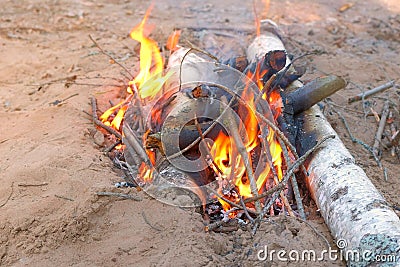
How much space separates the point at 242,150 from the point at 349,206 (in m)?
0.83

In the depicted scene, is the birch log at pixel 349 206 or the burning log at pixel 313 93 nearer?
the birch log at pixel 349 206

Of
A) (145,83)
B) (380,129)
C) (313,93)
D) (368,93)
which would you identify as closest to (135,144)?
(145,83)

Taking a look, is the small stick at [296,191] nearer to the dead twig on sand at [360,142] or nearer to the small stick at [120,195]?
the dead twig on sand at [360,142]

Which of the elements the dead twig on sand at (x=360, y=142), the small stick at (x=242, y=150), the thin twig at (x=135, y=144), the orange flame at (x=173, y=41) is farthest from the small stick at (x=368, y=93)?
the thin twig at (x=135, y=144)

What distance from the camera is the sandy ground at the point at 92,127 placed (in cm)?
280

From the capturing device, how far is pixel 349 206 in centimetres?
284

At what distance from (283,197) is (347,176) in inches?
17.9

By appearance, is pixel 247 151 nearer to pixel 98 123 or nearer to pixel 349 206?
pixel 349 206

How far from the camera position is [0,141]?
3.93 metres

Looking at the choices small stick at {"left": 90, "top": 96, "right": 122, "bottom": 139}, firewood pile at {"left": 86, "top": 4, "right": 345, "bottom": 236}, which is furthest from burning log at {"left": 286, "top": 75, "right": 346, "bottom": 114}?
small stick at {"left": 90, "top": 96, "right": 122, "bottom": 139}

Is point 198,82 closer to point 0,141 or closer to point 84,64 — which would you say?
point 0,141

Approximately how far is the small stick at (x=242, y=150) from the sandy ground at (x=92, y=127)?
0.84 feet

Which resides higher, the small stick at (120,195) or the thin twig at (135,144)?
the thin twig at (135,144)

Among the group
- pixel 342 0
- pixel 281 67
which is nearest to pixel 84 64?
pixel 281 67
